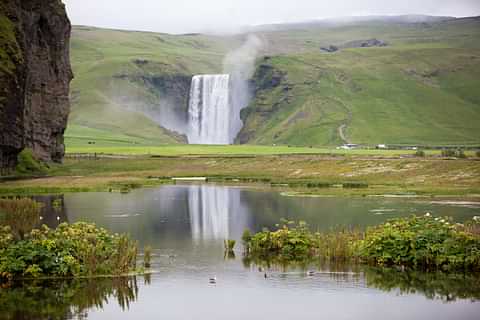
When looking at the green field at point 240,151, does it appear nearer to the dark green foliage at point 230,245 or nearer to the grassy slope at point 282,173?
the grassy slope at point 282,173

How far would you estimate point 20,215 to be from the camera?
58031 mm

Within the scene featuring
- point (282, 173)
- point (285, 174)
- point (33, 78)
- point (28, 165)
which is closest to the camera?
point (28, 165)

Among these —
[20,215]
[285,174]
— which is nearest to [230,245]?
[20,215]

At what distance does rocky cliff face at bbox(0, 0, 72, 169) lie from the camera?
87312mm

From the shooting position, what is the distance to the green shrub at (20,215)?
2085 inches

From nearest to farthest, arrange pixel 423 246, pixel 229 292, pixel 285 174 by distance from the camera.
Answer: pixel 229 292, pixel 423 246, pixel 285 174

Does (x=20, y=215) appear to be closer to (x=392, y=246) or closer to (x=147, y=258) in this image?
(x=147, y=258)

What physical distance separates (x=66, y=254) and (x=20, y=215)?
18.8 meters

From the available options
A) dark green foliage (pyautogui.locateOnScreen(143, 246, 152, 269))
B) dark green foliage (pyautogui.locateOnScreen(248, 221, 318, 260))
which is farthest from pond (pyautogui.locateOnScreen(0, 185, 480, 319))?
dark green foliage (pyautogui.locateOnScreen(248, 221, 318, 260))

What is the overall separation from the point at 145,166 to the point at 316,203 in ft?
164

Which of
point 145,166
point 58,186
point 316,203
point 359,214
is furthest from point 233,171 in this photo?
point 359,214

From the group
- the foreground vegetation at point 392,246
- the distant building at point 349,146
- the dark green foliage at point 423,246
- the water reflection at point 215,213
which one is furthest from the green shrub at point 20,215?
the distant building at point 349,146

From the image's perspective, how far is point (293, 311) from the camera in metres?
35.5

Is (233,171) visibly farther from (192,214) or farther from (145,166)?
(192,214)
